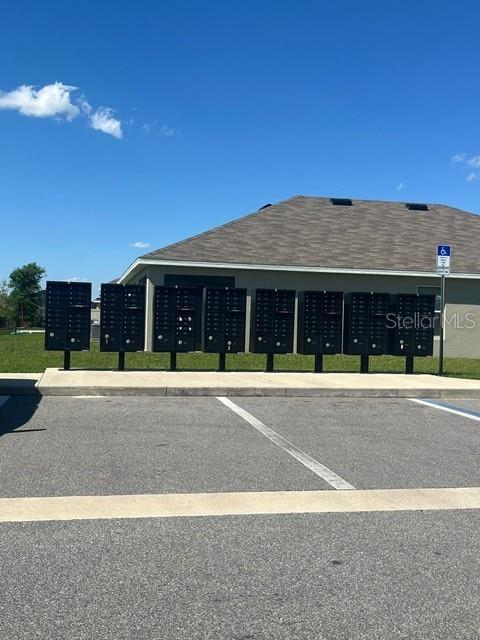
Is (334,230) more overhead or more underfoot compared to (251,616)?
more overhead

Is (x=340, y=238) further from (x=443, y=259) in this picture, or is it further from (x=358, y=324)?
(x=358, y=324)

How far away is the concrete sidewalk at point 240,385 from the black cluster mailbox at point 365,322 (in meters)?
0.98

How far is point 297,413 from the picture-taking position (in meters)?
10.3

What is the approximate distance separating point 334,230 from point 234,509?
21.0 metres

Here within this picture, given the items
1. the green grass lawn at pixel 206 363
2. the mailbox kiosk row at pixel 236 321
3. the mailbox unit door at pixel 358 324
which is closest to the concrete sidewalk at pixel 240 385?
the mailbox kiosk row at pixel 236 321

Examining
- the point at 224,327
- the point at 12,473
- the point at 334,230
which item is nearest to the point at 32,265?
the point at 334,230

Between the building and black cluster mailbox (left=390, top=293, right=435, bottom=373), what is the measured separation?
295 inches

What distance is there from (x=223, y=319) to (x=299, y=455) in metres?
7.47

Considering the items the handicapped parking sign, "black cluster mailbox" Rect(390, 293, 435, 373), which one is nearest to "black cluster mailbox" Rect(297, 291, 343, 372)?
"black cluster mailbox" Rect(390, 293, 435, 373)

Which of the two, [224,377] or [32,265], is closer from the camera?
[224,377]

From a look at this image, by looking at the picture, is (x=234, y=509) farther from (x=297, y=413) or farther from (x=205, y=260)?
(x=205, y=260)

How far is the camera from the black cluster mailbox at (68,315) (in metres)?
13.9

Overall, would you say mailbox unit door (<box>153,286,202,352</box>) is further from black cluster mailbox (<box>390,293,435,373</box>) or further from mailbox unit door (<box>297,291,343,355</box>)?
black cluster mailbox (<box>390,293,435,373</box>)

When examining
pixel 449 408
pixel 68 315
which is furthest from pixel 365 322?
pixel 68 315
